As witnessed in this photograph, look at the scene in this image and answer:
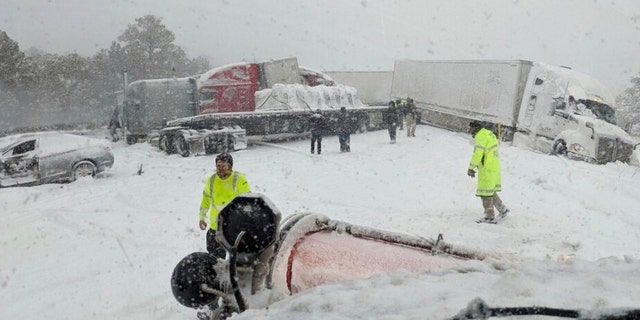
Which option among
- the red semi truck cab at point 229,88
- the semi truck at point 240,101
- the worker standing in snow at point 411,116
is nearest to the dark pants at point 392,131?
the worker standing in snow at point 411,116

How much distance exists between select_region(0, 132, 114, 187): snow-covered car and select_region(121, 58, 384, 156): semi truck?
441cm

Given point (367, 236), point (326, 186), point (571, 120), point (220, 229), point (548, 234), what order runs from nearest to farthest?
point (220, 229)
point (367, 236)
point (548, 234)
point (326, 186)
point (571, 120)

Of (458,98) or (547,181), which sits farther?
(458,98)

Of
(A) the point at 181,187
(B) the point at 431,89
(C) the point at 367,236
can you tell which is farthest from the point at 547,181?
(B) the point at 431,89

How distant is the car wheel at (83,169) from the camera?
47.0ft

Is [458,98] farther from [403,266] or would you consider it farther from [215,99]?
[403,266]

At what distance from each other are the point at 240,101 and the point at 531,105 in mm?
11665

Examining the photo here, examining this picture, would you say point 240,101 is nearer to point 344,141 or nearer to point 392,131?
point 344,141

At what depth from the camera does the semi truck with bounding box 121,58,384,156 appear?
2031 cm

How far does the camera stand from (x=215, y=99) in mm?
21328

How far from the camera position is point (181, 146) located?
59.4 feet

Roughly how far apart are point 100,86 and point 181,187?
44.4 meters

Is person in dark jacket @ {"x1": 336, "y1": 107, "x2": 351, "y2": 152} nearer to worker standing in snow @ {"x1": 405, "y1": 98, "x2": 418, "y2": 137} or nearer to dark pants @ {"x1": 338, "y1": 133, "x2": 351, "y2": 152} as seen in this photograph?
dark pants @ {"x1": 338, "y1": 133, "x2": 351, "y2": 152}

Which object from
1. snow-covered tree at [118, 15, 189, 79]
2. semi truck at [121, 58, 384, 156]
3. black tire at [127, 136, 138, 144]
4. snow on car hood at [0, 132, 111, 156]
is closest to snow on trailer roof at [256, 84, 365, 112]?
semi truck at [121, 58, 384, 156]
